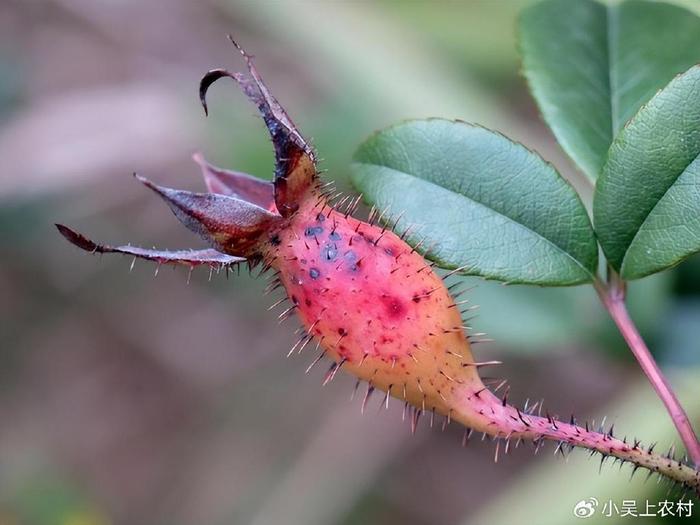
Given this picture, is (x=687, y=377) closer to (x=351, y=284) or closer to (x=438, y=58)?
(x=351, y=284)

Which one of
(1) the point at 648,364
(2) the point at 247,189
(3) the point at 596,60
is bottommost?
(1) the point at 648,364

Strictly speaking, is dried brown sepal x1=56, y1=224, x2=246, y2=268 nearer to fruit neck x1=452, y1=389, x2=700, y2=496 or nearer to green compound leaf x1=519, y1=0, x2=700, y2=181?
fruit neck x1=452, y1=389, x2=700, y2=496

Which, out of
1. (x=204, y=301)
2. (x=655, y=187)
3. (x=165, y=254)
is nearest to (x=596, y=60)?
(x=655, y=187)

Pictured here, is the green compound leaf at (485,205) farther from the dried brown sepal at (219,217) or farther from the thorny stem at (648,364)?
the dried brown sepal at (219,217)

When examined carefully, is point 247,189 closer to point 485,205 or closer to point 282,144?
point 282,144

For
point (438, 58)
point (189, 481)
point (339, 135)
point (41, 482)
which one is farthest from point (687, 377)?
point (189, 481)

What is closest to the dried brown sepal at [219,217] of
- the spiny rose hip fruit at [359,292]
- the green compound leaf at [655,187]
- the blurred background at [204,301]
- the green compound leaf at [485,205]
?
the spiny rose hip fruit at [359,292]

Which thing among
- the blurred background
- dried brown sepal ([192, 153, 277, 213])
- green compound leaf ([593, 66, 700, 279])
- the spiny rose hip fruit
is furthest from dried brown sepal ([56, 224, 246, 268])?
the blurred background
